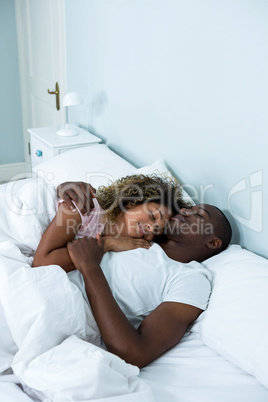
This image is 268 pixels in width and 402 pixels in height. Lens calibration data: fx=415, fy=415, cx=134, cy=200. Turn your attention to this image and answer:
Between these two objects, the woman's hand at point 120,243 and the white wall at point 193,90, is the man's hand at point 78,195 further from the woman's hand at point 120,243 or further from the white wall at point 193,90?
the white wall at point 193,90

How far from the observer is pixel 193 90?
1604 millimetres

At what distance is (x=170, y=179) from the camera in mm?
1688

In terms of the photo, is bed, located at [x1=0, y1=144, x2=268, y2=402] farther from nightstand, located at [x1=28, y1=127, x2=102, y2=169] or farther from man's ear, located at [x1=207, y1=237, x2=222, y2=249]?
nightstand, located at [x1=28, y1=127, x2=102, y2=169]

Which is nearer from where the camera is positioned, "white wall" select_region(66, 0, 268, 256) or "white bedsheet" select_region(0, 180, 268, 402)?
"white bedsheet" select_region(0, 180, 268, 402)

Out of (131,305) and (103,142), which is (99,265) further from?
(103,142)

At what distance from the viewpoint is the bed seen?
0.91 meters

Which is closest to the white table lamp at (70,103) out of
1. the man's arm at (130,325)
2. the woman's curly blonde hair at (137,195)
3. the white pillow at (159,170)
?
the white pillow at (159,170)

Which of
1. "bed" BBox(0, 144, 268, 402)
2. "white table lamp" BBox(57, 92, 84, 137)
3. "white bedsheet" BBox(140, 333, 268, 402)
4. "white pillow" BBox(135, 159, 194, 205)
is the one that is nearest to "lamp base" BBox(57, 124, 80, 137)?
"white table lamp" BBox(57, 92, 84, 137)

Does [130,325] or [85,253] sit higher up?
[85,253]

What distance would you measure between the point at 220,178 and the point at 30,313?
2.77ft

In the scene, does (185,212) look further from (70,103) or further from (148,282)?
(70,103)

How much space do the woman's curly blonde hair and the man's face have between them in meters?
0.06

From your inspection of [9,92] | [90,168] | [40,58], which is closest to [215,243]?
[90,168]

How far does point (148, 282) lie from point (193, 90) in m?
0.79
